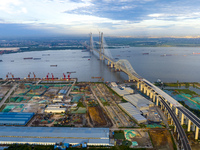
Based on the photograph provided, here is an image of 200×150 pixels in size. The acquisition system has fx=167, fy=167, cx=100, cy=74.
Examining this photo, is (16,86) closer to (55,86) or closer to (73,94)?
(55,86)

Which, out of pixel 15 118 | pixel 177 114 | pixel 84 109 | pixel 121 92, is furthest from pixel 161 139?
pixel 15 118

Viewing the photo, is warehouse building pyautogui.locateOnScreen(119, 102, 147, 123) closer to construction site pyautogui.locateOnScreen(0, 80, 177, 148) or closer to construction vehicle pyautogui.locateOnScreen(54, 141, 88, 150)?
construction site pyautogui.locateOnScreen(0, 80, 177, 148)

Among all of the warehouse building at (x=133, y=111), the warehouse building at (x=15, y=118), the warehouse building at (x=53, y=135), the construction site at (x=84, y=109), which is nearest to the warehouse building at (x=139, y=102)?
the construction site at (x=84, y=109)

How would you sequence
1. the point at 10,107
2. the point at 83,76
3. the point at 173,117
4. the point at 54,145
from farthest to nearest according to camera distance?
the point at 83,76, the point at 10,107, the point at 173,117, the point at 54,145

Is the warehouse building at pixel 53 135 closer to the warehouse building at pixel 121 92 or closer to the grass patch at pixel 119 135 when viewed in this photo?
the grass patch at pixel 119 135

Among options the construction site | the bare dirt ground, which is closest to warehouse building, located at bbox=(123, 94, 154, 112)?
the construction site

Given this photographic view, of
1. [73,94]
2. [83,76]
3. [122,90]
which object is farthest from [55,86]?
[122,90]

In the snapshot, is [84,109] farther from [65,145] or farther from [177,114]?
[177,114]
